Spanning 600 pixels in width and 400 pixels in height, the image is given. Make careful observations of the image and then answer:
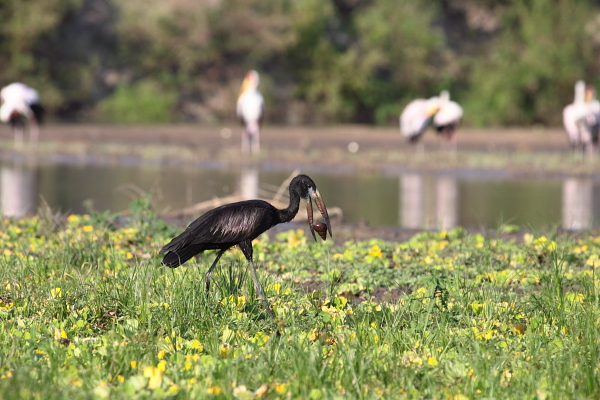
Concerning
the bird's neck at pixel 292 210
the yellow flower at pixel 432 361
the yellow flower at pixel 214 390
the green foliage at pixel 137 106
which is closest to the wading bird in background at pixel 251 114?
the green foliage at pixel 137 106

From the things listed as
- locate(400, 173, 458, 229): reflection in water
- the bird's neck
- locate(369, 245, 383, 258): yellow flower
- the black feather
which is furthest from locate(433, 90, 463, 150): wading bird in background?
the black feather

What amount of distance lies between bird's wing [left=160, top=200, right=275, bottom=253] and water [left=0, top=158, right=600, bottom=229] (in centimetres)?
390

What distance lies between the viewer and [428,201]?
1266 cm

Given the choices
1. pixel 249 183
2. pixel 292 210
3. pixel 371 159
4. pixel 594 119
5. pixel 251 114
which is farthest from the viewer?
pixel 251 114

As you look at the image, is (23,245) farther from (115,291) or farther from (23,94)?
(23,94)

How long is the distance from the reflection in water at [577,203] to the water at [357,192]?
12 millimetres

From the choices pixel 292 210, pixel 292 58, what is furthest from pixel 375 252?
pixel 292 58

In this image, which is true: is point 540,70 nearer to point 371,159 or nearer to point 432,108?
point 432,108

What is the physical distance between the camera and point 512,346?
4457mm

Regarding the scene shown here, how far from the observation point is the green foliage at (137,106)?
31.0 m

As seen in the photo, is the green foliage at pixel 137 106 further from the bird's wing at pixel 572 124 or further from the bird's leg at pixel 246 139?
the bird's wing at pixel 572 124

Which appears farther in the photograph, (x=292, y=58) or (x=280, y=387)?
(x=292, y=58)

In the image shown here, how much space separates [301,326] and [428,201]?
8076mm

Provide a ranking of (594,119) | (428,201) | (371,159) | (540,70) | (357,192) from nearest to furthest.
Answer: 1. (428,201)
2. (357,192)
3. (371,159)
4. (594,119)
5. (540,70)
